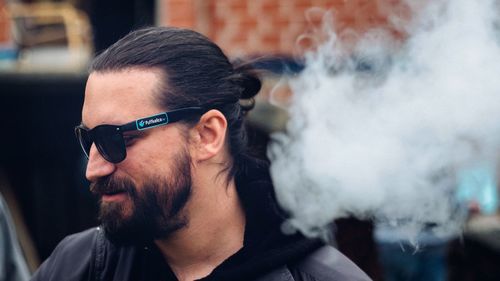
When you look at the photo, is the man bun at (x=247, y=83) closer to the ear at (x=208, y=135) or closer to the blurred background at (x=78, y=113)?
the ear at (x=208, y=135)

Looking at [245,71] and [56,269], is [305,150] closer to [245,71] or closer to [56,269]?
[245,71]

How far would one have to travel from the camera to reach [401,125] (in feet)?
8.52

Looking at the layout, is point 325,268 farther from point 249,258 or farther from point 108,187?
point 108,187

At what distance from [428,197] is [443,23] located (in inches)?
23.0

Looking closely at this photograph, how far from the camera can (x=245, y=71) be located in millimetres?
2852

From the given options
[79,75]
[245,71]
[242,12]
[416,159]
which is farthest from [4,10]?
[416,159]

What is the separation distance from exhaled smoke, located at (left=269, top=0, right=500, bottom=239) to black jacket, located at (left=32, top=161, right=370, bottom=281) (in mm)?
115

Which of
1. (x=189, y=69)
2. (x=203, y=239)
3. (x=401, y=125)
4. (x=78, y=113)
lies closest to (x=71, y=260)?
(x=203, y=239)

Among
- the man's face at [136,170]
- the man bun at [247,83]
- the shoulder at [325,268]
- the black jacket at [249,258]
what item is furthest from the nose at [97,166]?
the shoulder at [325,268]

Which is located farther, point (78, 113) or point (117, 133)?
point (78, 113)

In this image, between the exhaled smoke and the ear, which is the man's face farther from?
the exhaled smoke

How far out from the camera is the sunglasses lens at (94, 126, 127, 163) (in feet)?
8.16

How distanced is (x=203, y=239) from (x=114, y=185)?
13.5 inches

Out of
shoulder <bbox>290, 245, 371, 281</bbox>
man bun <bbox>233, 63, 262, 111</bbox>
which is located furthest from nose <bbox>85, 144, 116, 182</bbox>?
shoulder <bbox>290, 245, 371, 281</bbox>
